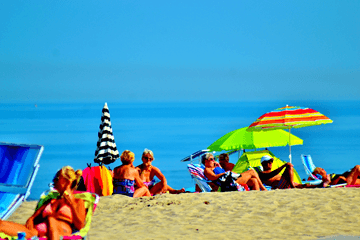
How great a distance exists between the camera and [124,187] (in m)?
7.50

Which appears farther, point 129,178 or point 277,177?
point 277,177

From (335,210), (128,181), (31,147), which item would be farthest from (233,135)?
(31,147)

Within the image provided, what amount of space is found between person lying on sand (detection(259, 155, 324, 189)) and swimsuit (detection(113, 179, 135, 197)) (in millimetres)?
1910

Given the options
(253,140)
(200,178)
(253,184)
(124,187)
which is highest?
(253,140)

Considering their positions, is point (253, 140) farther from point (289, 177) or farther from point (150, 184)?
point (150, 184)

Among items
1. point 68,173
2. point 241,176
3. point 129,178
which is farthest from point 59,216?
point 241,176

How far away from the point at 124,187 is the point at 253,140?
12.3ft

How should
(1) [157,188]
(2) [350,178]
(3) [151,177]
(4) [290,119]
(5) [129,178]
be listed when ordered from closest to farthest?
(5) [129,178], (1) [157,188], (3) [151,177], (2) [350,178], (4) [290,119]

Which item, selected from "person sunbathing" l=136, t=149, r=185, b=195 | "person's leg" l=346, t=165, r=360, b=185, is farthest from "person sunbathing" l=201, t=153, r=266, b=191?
"person's leg" l=346, t=165, r=360, b=185

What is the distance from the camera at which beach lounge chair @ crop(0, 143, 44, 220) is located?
5.48 meters

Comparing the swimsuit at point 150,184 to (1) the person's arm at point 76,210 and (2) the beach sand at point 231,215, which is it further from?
(1) the person's arm at point 76,210

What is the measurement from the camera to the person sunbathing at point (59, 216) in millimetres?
4496

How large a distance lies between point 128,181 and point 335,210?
8.19ft

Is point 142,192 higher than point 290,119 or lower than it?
lower
